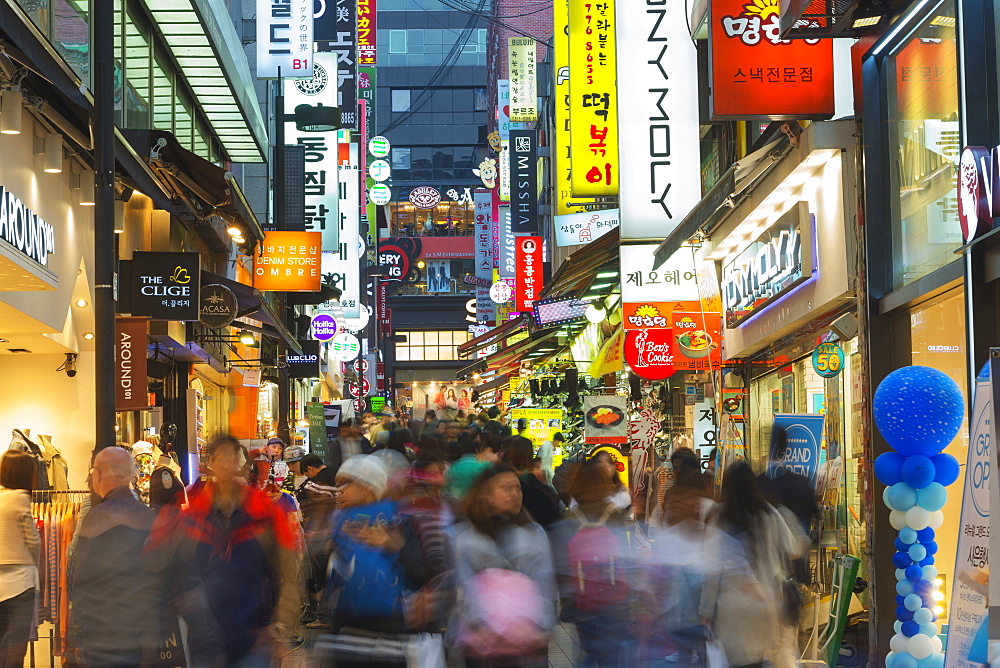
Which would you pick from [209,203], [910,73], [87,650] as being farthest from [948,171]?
[209,203]

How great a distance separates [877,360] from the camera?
403 inches

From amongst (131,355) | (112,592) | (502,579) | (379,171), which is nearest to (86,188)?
(131,355)

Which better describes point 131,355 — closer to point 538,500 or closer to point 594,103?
point 538,500

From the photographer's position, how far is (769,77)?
428 inches

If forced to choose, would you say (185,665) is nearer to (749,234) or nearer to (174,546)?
(174,546)

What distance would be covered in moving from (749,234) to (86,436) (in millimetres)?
8617

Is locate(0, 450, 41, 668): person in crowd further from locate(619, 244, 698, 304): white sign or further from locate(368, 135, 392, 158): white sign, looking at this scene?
locate(368, 135, 392, 158): white sign

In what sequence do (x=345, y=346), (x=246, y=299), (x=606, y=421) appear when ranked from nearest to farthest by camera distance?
(x=606, y=421) → (x=246, y=299) → (x=345, y=346)

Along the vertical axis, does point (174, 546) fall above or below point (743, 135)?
below

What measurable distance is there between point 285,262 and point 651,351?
11802 mm

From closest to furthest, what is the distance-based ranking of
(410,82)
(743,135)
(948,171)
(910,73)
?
(948,171) → (910,73) → (743,135) → (410,82)

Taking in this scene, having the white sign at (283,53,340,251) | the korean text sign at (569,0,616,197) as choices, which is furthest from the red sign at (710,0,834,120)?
the white sign at (283,53,340,251)

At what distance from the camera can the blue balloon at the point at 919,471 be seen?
24.3 ft

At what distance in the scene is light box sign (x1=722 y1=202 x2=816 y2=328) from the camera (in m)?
12.0
